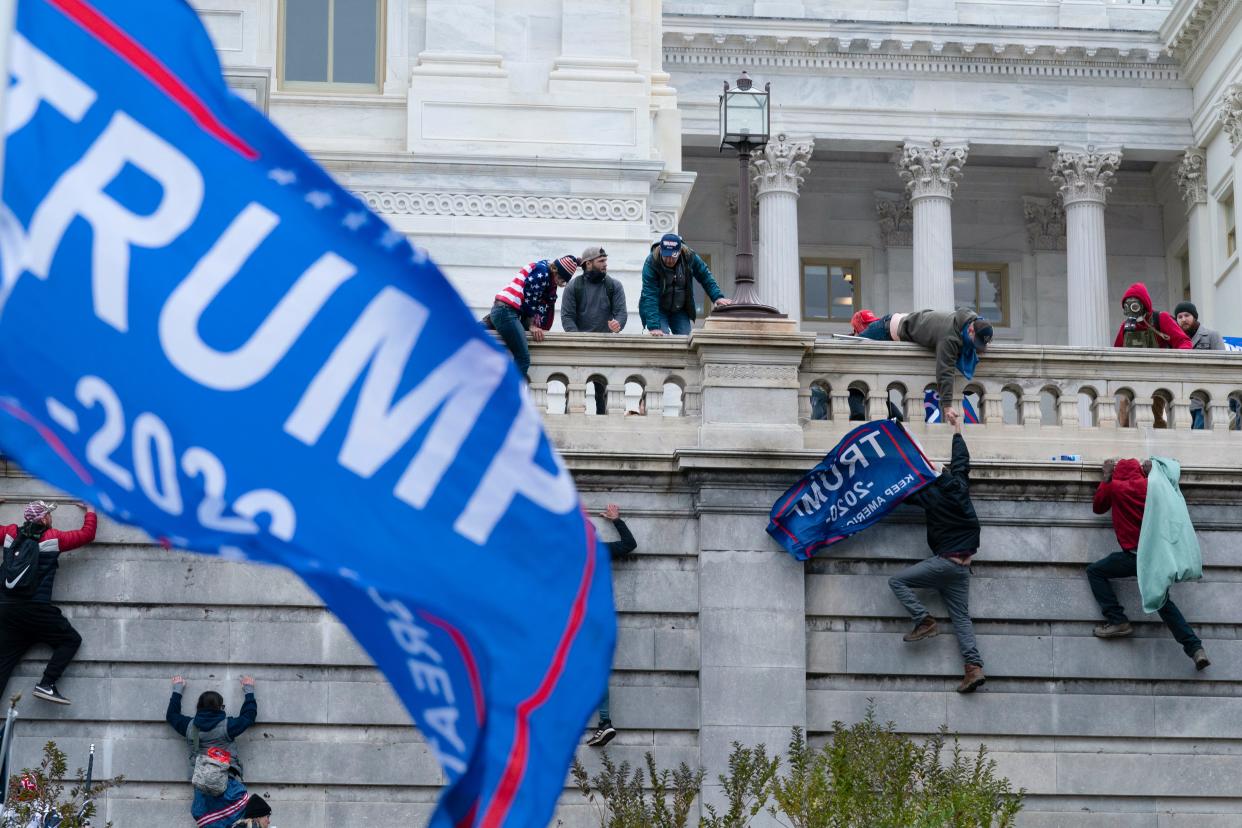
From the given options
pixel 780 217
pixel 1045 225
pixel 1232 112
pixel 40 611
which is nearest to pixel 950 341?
pixel 40 611

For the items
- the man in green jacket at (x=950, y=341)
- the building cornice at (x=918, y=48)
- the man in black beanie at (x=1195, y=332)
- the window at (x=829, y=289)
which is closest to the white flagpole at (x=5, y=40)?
the man in green jacket at (x=950, y=341)

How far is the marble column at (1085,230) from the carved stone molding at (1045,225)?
7.92 ft

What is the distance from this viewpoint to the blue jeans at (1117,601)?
813 inches

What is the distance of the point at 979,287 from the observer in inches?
1957

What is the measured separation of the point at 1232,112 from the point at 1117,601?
2503 centimetres

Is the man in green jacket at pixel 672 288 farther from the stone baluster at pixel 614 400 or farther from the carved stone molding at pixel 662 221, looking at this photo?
the carved stone molding at pixel 662 221

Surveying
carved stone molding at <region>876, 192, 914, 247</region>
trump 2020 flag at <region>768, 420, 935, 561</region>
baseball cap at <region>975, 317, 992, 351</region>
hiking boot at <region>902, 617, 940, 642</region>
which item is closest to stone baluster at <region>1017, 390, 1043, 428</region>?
baseball cap at <region>975, 317, 992, 351</region>

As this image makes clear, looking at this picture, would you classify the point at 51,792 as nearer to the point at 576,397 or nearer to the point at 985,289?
the point at 576,397

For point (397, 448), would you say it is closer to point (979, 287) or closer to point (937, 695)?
point (937, 695)

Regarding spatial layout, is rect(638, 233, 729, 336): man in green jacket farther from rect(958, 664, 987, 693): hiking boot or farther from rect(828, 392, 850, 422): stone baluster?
rect(958, 664, 987, 693): hiking boot

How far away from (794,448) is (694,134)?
26.6 m

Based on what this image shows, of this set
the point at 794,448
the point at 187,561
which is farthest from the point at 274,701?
the point at 794,448

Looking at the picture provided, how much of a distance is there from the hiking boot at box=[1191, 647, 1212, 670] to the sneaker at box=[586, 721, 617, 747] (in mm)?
5423

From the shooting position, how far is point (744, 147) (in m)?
21.9
